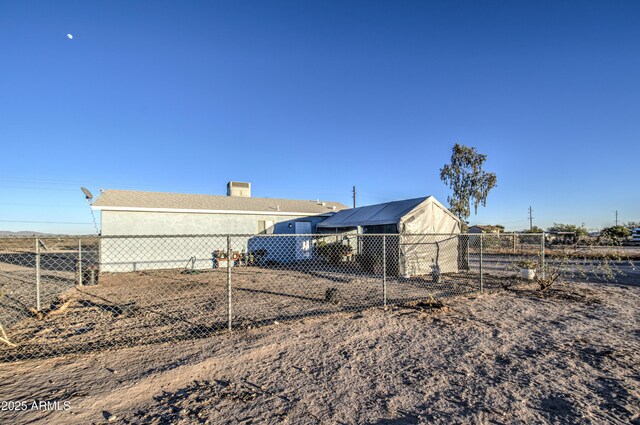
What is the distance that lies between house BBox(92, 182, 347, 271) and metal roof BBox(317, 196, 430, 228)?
7.76 ft

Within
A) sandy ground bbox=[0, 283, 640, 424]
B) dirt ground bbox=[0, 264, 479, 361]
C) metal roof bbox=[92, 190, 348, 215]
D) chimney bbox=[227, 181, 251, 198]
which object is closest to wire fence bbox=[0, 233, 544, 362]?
dirt ground bbox=[0, 264, 479, 361]

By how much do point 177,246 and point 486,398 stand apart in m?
14.1

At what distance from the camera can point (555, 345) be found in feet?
14.0

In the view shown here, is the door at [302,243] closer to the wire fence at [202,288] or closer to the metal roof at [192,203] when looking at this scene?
the wire fence at [202,288]

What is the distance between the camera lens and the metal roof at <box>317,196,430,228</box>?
12188 mm

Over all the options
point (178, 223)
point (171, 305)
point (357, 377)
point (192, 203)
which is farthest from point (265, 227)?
point (357, 377)

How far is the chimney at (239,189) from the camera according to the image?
67.7 feet

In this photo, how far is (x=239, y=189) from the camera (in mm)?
20750

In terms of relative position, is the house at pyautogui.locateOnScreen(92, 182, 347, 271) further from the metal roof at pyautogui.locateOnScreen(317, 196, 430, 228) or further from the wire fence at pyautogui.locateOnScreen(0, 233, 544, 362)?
the metal roof at pyautogui.locateOnScreen(317, 196, 430, 228)

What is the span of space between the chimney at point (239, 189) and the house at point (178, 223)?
7.85ft

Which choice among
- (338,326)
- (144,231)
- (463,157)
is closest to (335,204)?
(463,157)

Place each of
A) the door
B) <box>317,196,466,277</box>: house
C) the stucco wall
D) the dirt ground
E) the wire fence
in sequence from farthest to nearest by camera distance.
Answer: the door
the stucco wall
<box>317,196,466,277</box>: house
the wire fence
the dirt ground

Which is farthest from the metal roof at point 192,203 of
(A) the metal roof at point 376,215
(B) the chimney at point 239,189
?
(A) the metal roof at point 376,215

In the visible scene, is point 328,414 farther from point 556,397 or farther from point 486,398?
point 556,397
